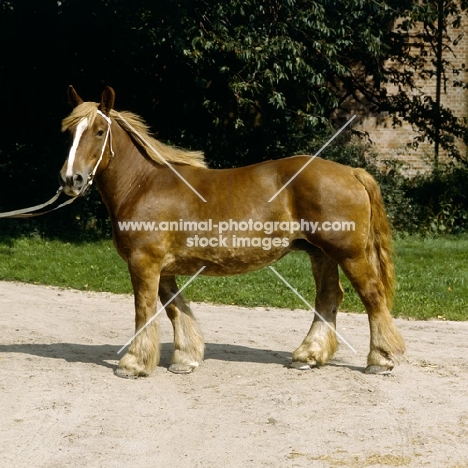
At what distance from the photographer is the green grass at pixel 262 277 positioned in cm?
1045

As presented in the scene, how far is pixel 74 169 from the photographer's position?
6.40 metres

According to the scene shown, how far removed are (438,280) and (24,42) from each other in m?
10.0

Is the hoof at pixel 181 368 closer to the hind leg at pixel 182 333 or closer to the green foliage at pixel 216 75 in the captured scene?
the hind leg at pixel 182 333

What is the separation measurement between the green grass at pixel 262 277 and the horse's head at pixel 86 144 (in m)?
4.28

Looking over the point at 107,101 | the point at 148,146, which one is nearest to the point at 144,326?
the point at 148,146

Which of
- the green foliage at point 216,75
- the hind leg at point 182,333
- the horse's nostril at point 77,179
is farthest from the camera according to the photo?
the green foliage at point 216,75

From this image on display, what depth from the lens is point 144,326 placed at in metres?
6.77

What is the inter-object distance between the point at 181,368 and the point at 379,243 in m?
2.04

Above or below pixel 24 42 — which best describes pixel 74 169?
below

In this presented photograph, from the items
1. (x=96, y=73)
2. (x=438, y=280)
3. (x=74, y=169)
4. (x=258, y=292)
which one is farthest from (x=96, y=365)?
(x=96, y=73)

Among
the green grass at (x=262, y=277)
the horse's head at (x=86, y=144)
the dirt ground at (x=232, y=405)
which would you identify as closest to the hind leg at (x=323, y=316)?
the dirt ground at (x=232, y=405)

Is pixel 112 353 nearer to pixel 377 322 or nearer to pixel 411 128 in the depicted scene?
pixel 377 322

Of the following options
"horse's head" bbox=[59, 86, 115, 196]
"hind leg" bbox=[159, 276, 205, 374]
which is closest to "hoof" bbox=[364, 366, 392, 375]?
"hind leg" bbox=[159, 276, 205, 374]

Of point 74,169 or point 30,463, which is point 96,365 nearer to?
point 74,169
